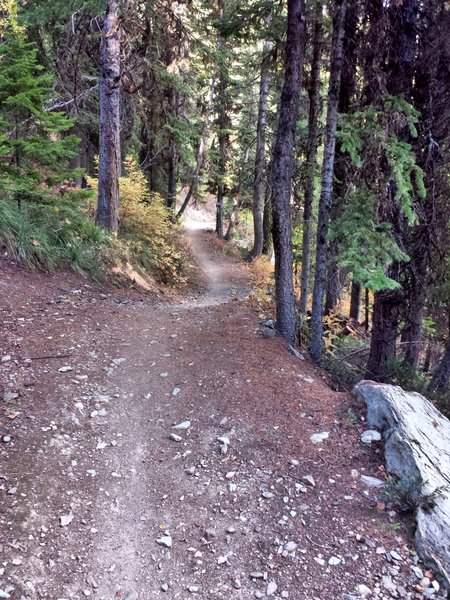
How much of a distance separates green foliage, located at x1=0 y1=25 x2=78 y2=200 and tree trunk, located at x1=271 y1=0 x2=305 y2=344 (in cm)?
393

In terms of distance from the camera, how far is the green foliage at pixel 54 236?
761cm

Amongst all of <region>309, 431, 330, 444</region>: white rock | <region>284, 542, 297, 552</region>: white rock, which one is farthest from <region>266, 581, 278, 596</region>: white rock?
<region>309, 431, 330, 444</region>: white rock

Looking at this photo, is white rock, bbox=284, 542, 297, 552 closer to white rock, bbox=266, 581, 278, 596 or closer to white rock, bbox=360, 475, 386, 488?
white rock, bbox=266, 581, 278, 596

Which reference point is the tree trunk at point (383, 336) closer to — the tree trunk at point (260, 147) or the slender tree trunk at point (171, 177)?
the tree trunk at point (260, 147)

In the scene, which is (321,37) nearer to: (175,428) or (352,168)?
(352,168)

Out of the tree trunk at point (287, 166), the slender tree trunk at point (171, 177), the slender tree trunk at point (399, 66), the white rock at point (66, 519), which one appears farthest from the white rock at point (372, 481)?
the slender tree trunk at point (171, 177)

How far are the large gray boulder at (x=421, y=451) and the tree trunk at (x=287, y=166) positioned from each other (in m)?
1.95

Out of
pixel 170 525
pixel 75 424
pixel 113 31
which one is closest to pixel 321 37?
pixel 113 31

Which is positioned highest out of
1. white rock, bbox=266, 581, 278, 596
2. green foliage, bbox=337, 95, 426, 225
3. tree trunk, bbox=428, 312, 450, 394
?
green foliage, bbox=337, 95, 426, 225

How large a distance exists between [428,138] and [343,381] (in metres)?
4.16

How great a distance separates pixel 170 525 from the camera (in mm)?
3461

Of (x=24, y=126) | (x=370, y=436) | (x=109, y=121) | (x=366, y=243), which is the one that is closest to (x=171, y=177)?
(x=109, y=121)

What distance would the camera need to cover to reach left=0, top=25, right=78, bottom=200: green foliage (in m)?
7.14

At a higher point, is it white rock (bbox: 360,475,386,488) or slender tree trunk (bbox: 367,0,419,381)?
slender tree trunk (bbox: 367,0,419,381)
